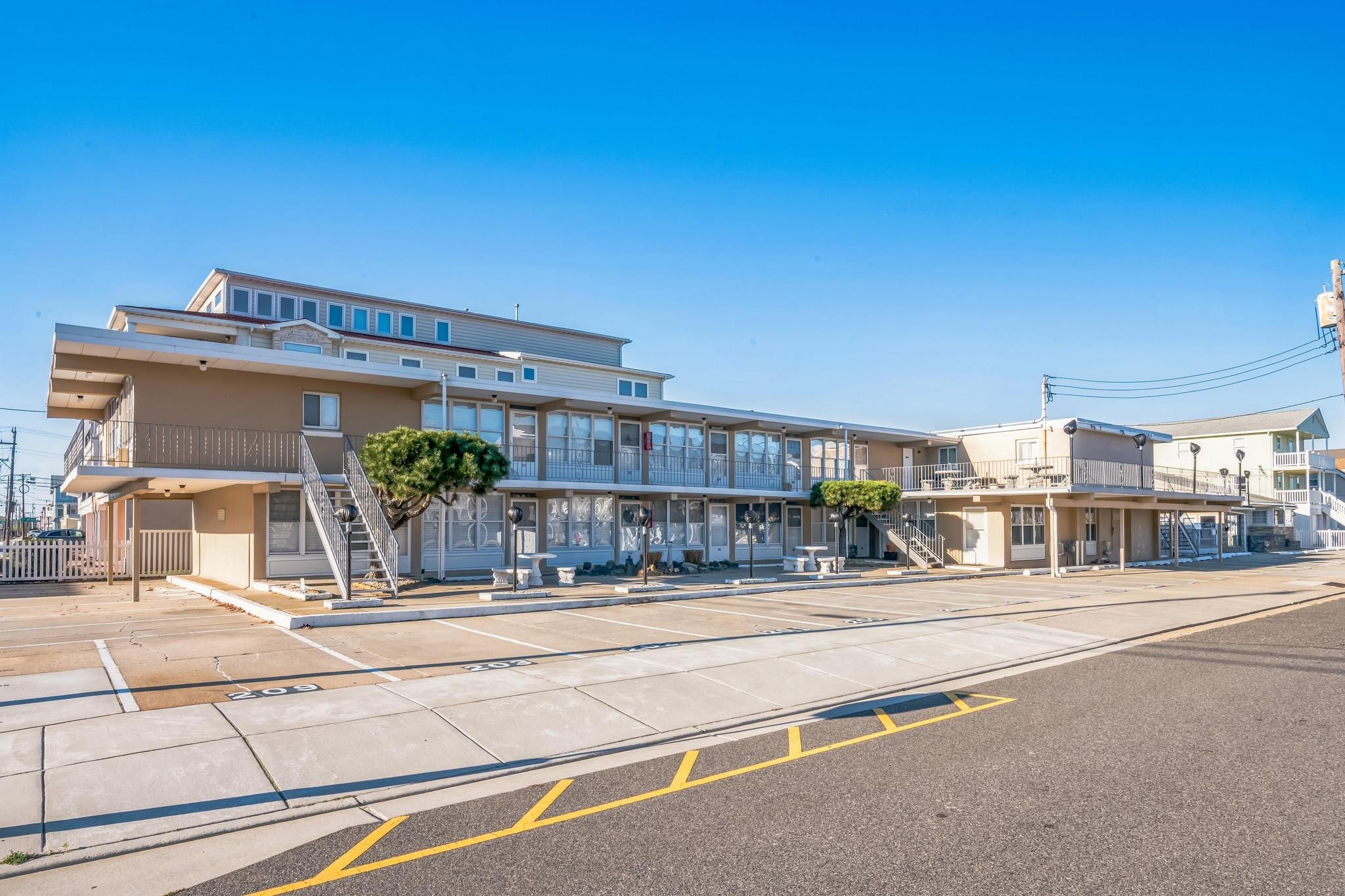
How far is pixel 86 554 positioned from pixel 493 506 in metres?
12.8

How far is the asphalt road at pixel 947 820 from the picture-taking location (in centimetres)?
502

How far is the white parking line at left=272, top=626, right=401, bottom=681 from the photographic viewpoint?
34.4 ft

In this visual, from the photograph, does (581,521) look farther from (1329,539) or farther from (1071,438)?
(1329,539)

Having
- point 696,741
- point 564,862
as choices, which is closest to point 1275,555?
point 696,741

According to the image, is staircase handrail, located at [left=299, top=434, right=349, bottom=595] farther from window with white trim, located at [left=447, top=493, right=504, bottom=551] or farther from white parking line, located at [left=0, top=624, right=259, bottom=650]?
window with white trim, located at [left=447, top=493, right=504, bottom=551]

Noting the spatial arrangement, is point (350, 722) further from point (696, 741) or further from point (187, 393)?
point (187, 393)

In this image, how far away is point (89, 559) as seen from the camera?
26531 mm

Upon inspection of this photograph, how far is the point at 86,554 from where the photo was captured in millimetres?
26578

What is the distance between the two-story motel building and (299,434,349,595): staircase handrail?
0.09 m

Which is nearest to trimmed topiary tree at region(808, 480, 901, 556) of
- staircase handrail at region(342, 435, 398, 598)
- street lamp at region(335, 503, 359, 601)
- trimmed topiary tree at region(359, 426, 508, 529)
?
trimmed topiary tree at region(359, 426, 508, 529)

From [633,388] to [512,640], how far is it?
25979mm

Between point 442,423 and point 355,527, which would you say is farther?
point 442,423

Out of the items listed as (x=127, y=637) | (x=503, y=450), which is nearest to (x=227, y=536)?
(x=503, y=450)

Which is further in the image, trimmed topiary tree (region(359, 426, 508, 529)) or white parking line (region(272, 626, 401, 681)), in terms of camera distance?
trimmed topiary tree (region(359, 426, 508, 529))
